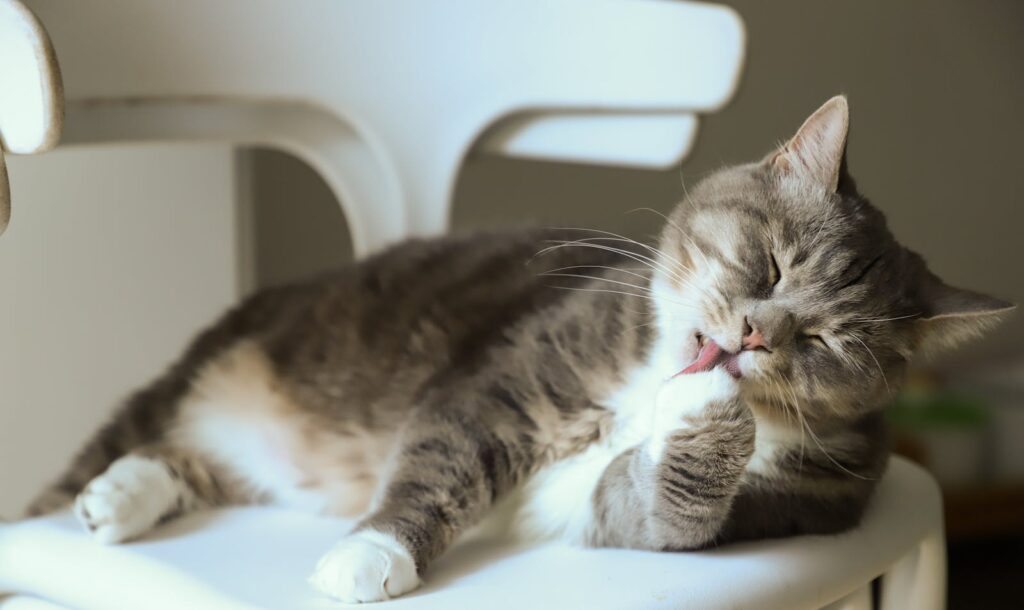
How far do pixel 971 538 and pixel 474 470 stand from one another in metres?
2.05

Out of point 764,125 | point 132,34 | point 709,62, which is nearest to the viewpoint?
point 132,34

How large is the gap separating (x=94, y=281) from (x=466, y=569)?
96cm

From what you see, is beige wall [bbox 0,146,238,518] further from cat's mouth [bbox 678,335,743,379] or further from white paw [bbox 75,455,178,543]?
cat's mouth [bbox 678,335,743,379]

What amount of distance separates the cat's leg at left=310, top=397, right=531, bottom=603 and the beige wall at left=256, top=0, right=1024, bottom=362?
1.08m

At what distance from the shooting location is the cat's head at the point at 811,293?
106 cm

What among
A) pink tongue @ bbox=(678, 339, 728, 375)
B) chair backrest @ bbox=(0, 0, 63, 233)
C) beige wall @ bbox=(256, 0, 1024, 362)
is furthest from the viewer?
beige wall @ bbox=(256, 0, 1024, 362)

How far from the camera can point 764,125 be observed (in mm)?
2645

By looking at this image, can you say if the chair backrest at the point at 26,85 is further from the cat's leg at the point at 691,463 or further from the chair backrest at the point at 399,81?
the cat's leg at the point at 691,463

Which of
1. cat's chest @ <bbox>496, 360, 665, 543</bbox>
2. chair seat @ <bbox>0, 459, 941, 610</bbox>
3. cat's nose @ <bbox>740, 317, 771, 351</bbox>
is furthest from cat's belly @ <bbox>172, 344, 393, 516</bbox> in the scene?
cat's nose @ <bbox>740, 317, 771, 351</bbox>

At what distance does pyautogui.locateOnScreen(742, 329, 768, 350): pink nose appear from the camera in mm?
1039

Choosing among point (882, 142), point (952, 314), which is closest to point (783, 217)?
point (952, 314)

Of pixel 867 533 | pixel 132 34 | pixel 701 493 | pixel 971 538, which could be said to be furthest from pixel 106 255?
pixel 971 538

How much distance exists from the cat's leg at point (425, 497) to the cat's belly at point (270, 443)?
0.15 metres

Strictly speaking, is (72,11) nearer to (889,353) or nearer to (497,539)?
(497,539)
